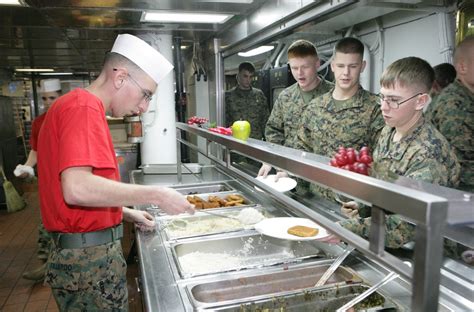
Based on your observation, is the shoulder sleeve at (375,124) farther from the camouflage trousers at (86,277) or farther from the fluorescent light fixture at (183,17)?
the camouflage trousers at (86,277)

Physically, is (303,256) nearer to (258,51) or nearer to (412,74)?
(412,74)

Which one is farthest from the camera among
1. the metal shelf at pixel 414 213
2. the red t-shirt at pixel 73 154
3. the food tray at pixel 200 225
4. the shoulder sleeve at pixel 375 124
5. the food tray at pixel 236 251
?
the shoulder sleeve at pixel 375 124

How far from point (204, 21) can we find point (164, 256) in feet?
6.60

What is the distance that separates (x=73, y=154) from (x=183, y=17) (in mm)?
1857

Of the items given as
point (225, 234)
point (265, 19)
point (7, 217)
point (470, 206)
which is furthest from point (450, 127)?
point (7, 217)

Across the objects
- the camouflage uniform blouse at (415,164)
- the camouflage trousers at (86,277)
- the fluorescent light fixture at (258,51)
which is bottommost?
the camouflage trousers at (86,277)

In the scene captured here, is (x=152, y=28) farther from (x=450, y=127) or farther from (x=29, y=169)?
(x=450, y=127)

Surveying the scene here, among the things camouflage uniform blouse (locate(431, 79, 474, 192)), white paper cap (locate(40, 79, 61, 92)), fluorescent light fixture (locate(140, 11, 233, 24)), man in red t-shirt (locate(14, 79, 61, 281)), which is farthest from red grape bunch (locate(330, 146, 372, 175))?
white paper cap (locate(40, 79, 61, 92))

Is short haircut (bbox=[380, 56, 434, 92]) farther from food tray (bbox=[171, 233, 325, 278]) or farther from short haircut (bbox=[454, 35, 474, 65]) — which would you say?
short haircut (bbox=[454, 35, 474, 65])

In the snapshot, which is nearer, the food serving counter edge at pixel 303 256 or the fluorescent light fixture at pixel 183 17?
the food serving counter edge at pixel 303 256

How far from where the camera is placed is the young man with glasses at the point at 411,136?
1.31m

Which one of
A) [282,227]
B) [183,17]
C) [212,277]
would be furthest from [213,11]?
[212,277]

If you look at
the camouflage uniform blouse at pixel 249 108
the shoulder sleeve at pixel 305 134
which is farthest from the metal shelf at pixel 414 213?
the camouflage uniform blouse at pixel 249 108

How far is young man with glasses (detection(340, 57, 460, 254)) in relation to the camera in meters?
1.31
